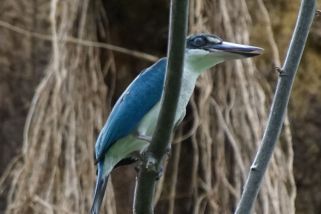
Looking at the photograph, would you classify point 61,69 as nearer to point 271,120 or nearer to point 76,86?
point 76,86

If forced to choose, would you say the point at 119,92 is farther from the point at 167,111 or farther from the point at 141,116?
the point at 167,111

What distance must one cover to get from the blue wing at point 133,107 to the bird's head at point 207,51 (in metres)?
0.12

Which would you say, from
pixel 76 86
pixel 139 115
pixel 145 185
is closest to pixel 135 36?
pixel 76 86

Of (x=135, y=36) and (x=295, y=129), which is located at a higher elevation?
(x=135, y=36)

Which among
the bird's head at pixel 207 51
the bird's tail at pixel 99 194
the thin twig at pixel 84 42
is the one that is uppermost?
the thin twig at pixel 84 42

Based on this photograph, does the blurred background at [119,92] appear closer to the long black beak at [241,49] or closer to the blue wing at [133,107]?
the blue wing at [133,107]

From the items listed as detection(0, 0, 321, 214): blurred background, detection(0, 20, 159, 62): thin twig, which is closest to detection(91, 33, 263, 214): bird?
detection(0, 0, 321, 214): blurred background

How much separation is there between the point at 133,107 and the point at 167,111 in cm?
57

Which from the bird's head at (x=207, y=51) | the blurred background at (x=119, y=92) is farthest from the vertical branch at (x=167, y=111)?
the blurred background at (x=119, y=92)

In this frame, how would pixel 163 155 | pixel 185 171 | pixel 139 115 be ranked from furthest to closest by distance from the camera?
pixel 185 171 → pixel 139 115 → pixel 163 155

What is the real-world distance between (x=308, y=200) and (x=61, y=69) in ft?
3.44

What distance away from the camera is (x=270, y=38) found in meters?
3.64

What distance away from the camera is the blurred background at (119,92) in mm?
3477

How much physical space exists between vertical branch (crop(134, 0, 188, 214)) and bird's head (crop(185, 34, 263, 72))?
1.41 ft
